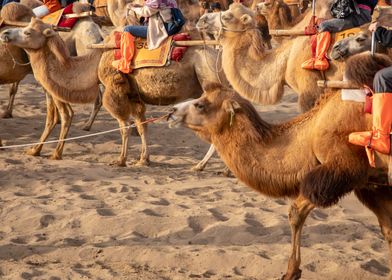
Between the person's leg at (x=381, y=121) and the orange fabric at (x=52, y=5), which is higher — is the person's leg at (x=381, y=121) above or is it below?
above

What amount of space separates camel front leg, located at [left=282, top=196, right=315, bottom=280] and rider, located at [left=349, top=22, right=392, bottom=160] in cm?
63

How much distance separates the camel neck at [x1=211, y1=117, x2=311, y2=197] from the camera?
567 cm

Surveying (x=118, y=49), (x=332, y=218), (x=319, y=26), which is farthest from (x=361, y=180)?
(x=118, y=49)

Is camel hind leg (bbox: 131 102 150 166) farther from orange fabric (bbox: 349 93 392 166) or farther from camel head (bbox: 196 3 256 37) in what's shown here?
orange fabric (bbox: 349 93 392 166)

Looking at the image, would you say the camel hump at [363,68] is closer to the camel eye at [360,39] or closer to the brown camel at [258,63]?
the camel eye at [360,39]

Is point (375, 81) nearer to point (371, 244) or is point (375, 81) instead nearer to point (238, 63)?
point (371, 244)

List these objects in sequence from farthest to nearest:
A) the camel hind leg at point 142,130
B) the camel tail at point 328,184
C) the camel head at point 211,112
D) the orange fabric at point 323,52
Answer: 1. the camel hind leg at point 142,130
2. the orange fabric at point 323,52
3. the camel head at point 211,112
4. the camel tail at point 328,184

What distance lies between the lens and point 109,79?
976 cm

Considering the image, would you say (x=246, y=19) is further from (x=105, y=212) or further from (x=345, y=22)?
(x=105, y=212)

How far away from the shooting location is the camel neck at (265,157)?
5668 mm

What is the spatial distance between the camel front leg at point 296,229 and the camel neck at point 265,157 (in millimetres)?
94

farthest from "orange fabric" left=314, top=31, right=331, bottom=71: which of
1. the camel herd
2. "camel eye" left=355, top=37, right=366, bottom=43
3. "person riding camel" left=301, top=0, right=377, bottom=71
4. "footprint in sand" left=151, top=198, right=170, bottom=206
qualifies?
"footprint in sand" left=151, top=198, right=170, bottom=206

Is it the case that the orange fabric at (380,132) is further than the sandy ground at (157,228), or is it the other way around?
the sandy ground at (157,228)

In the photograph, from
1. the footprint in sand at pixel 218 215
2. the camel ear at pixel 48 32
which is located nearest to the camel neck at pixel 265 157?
the footprint in sand at pixel 218 215
